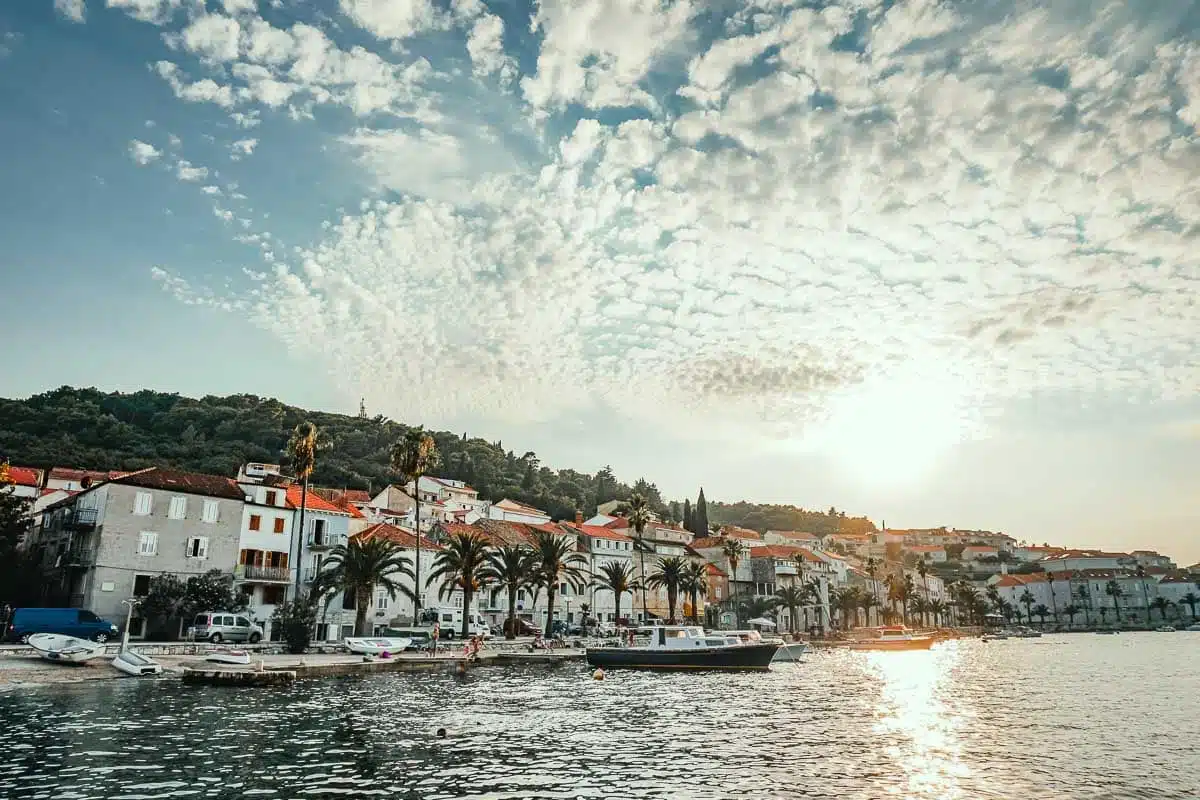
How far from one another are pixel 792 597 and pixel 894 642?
1859 centimetres

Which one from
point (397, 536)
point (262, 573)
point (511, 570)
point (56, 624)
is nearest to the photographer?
point (56, 624)

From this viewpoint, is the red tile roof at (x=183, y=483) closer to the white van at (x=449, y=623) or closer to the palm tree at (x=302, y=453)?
the palm tree at (x=302, y=453)

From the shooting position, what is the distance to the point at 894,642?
10494 centimetres

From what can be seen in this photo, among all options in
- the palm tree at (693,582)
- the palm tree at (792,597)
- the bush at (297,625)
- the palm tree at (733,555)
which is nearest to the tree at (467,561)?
the bush at (297,625)

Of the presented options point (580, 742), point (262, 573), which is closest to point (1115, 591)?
point (262, 573)

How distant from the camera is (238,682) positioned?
126 feet

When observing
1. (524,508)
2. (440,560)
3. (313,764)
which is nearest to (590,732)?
(313,764)

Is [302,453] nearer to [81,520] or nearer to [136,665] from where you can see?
[81,520]

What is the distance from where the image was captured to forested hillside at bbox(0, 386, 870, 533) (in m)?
113

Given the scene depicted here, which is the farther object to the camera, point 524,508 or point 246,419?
point 246,419

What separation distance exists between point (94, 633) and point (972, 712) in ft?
167

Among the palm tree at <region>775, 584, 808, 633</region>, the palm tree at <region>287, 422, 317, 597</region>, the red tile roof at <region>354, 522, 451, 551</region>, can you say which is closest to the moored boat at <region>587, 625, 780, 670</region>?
the red tile roof at <region>354, 522, 451, 551</region>

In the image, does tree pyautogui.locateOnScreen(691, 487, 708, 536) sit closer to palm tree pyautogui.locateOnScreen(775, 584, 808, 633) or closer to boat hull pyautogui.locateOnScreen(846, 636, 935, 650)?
palm tree pyautogui.locateOnScreen(775, 584, 808, 633)

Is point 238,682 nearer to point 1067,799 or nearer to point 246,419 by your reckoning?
point 1067,799
